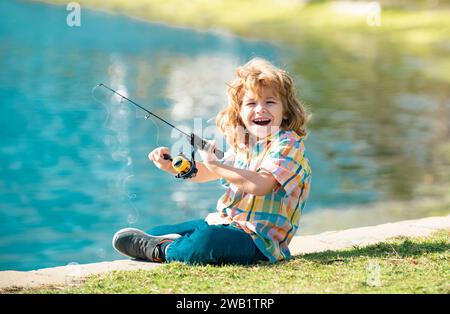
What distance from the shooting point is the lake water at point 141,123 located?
781 cm

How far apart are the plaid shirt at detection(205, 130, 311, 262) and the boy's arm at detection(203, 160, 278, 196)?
0.03m

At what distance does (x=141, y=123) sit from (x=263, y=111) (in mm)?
7490

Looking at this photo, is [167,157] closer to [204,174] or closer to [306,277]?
[204,174]

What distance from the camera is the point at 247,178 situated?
3238mm

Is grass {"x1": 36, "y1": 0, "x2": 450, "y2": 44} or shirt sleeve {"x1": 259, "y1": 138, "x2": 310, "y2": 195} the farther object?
grass {"x1": 36, "y1": 0, "x2": 450, "y2": 44}

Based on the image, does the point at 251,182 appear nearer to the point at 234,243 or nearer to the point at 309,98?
the point at 234,243

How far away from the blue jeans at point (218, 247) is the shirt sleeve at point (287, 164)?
9.8 inches

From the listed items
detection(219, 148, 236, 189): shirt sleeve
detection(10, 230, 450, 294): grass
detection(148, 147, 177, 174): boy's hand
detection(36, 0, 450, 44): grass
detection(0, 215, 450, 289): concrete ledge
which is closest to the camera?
detection(10, 230, 450, 294): grass

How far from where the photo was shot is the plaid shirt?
132 inches

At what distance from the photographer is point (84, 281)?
324 cm

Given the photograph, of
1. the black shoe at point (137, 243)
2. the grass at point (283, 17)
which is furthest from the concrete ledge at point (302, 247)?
the grass at point (283, 17)

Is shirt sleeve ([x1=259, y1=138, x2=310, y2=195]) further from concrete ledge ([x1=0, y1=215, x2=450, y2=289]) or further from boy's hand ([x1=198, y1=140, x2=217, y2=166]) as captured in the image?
concrete ledge ([x1=0, y1=215, x2=450, y2=289])

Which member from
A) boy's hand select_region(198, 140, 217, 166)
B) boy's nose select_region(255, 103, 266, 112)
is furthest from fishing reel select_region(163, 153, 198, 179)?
boy's nose select_region(255, 103, 266, 112)

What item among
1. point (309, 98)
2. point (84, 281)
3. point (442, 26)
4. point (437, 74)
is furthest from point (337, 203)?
point (442, 26)
